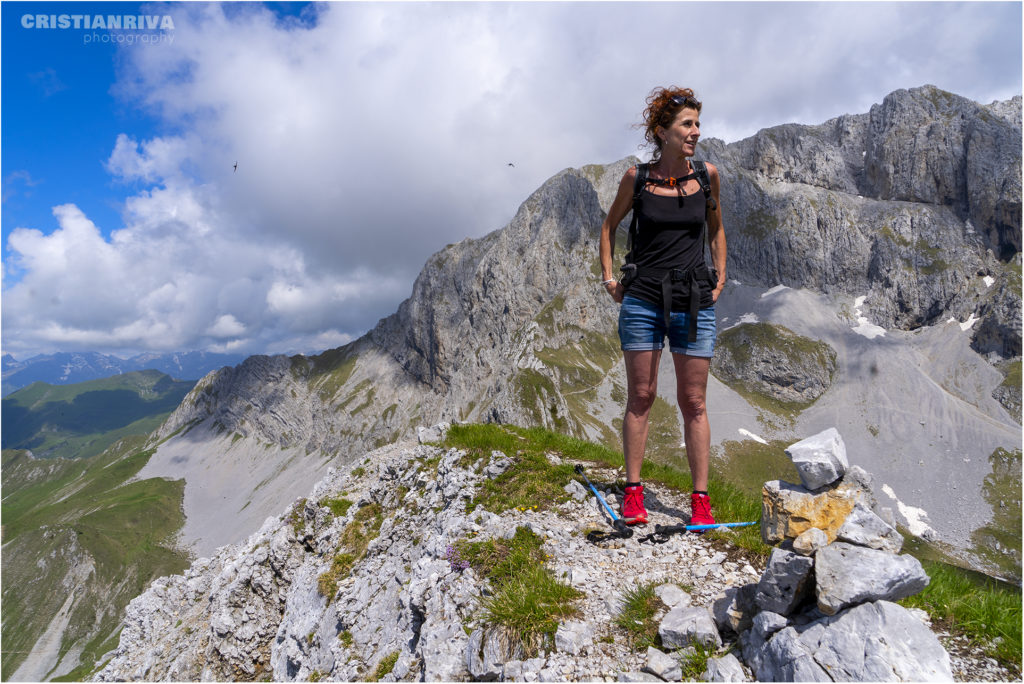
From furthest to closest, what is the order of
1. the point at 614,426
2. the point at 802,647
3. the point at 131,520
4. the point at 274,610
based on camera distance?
the point at 131,520, the point at 614,426, the point at 274,610, the point at 802,647

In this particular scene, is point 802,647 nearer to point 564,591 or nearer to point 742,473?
point 564,591

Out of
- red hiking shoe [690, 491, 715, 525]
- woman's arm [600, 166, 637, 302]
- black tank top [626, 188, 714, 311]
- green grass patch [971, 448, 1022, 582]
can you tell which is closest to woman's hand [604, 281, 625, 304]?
woman's arm [600, 166, 637, 302]

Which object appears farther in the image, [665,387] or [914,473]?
[665,387]

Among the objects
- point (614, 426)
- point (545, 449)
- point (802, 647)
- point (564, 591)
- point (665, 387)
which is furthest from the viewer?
point (665, 387)

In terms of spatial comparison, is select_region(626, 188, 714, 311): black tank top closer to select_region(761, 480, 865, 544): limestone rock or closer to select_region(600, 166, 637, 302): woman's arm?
select_region(600, 166, 637, 302): woman's arm

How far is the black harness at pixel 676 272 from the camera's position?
6.09 m

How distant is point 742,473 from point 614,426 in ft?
124

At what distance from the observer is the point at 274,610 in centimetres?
1348

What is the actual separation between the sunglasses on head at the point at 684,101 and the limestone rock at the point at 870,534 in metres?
5.38

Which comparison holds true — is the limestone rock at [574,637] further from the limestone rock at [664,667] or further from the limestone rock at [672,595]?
the limestone rock at [672,595]

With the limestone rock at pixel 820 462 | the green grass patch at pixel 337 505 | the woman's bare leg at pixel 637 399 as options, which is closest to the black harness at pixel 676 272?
the woman's bare leg at pixel 637 399

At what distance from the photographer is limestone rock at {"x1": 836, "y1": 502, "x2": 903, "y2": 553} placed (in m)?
3.73

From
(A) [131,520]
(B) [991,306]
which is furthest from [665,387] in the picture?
(A) [131,520]

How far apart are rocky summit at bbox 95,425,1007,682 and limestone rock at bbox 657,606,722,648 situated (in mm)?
13
